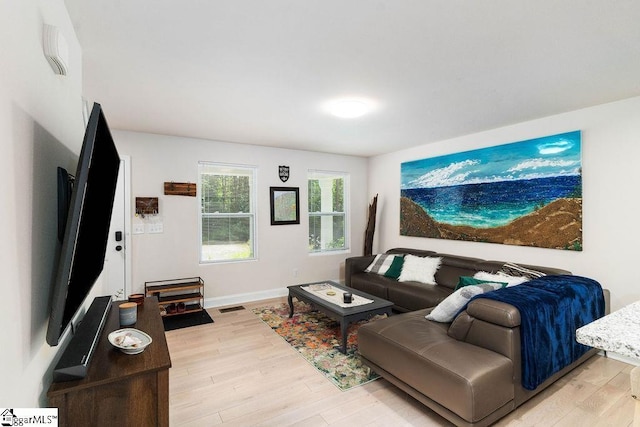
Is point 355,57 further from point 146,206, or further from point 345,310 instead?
point 146,206

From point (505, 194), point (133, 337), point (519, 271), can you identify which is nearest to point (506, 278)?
point (519, 271)

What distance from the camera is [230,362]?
9.25 ft

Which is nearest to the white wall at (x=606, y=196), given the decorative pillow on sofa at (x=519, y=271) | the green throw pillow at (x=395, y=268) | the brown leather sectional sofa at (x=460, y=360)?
the decorative pillow on sofa at (x=519, y=271)

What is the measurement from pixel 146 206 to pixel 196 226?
668mm

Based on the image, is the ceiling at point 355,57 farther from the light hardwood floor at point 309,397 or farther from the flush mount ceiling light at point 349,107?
the light hardwood floor at point 309,397

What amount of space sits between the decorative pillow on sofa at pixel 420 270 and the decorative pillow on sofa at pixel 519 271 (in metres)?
0.88

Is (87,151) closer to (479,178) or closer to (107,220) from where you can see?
(107,220)

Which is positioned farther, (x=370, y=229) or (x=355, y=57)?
(x=370, y=229)

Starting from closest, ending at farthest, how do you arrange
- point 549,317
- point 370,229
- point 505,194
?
point 549,317, point 505,194, point 370,229

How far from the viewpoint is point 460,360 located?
6.31ft

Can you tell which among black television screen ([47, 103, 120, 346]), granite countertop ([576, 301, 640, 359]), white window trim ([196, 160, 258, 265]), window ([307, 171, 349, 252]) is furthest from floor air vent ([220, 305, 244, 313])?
granite countertop ([576, 301, 640, 359])

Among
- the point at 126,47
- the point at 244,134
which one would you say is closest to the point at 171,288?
the point at 244,134

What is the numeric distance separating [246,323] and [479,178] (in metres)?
3.40

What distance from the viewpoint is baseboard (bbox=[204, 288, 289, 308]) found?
14.4 feet
